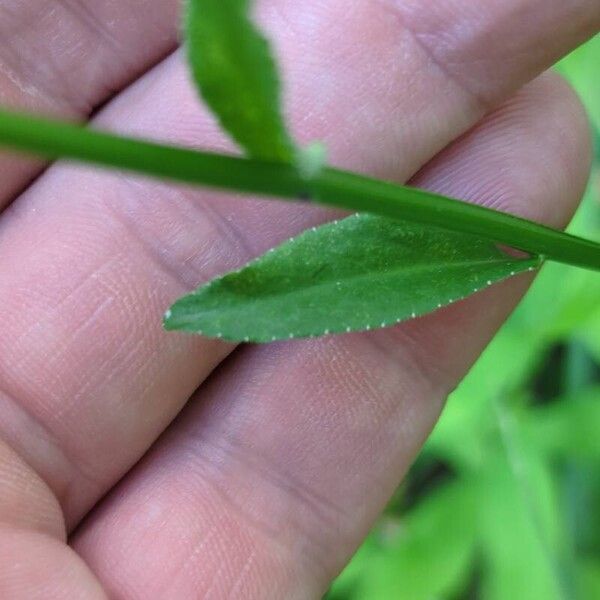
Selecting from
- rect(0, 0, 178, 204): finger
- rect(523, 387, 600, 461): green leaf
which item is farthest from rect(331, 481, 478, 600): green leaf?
rect(0, 0, 178, 204): finger

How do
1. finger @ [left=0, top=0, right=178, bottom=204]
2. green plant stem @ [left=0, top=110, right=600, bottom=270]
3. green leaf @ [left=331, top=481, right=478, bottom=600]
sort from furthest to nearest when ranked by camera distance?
green leaf @ [left=331, top=481, right=478, bottom=600] < finger @ [left=0, top=0, right=178, bottom=204] < green plant stem @ [left=0, top=110, right=600, bottom=270]

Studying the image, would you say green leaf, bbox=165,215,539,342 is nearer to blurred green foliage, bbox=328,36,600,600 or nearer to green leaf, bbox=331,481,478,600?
blurred green foliage, bbox=328,36,600,600

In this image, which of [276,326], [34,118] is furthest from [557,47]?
[34,118]

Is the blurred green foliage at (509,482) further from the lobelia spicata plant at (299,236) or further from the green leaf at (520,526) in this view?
the lobelia spicata plant at (299,236)

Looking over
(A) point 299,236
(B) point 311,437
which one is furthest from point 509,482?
(A) point 299,236

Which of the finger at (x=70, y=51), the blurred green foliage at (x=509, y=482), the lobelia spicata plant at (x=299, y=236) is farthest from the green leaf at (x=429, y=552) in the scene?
the finger at (x=70, y=51)

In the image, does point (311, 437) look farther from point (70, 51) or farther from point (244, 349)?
point (70, 51)
